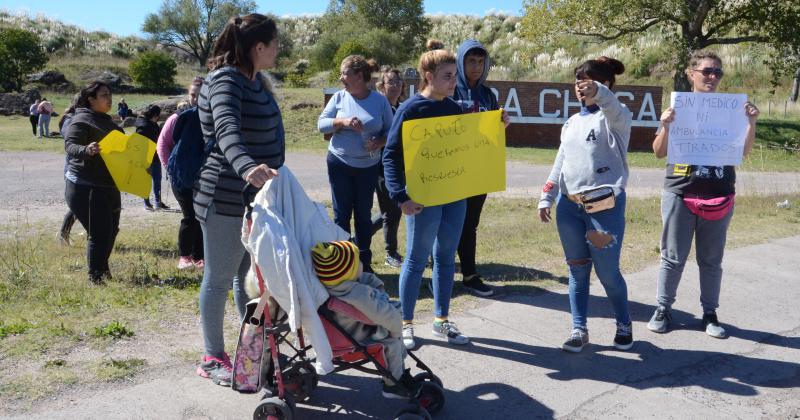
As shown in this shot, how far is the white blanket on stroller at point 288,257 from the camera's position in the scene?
129 inches

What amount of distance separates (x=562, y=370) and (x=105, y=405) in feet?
8.96

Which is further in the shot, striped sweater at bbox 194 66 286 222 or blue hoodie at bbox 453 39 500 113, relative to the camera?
blue hoodie at bbox 453 39 500 113

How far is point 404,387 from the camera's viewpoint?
143 inches

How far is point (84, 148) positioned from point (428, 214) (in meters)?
3.39

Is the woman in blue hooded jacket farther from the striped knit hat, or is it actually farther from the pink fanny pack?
the striped knit hat

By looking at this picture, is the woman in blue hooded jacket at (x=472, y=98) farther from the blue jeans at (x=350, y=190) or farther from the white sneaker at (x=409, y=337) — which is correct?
the white sneaker at (x=409, y=337)

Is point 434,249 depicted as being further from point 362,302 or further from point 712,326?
point 712,326

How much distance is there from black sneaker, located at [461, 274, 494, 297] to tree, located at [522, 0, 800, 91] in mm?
23727

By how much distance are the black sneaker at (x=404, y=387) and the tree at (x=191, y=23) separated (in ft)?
211

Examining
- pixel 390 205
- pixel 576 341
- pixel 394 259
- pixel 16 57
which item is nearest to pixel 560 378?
pixel 576 341

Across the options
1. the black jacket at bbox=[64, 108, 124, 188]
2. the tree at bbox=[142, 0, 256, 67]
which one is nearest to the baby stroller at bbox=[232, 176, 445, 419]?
the black jacket at bbox=[64, 108, 124, 188]

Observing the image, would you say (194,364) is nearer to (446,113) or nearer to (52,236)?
(446,113)

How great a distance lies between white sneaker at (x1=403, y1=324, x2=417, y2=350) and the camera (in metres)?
4.74

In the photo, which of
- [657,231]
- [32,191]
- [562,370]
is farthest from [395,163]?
[32,191]
